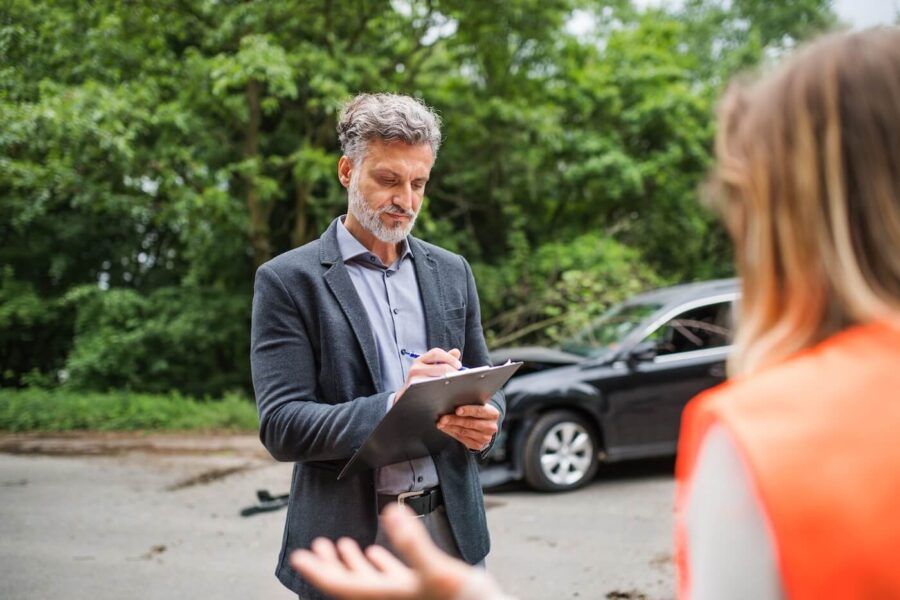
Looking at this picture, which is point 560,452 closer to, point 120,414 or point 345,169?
point 345,169

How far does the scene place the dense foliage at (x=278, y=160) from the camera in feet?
29.6

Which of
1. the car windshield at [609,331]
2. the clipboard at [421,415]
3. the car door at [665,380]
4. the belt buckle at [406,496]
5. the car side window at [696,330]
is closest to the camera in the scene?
the clipboard at [421,415]

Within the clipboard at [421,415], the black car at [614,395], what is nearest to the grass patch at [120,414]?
the black car at [614,395]

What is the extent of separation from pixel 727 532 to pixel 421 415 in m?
1.03

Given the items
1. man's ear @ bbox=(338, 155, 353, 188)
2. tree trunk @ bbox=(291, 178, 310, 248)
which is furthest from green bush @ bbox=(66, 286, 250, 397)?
man's ear @ bbox=(338, 155, 353, 188)

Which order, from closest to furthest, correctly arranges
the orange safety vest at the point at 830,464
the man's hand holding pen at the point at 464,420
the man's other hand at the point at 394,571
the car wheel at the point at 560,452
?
the orange safety vest at the point at 830,464 < the man's other hand at the point at 394,571 < the man's hand holding pen at the point at 464,420 < the car wheel at the point at 560,452

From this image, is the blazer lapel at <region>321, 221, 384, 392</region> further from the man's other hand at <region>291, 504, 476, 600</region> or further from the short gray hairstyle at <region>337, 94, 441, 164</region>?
the man's other hand at <region>291, 504, 476, 600</region>

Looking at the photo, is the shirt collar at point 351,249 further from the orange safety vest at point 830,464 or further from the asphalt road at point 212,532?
the asphalt road at point 212,532

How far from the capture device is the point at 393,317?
201 centimetres

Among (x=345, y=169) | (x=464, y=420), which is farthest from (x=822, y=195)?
(x=345, y=169)

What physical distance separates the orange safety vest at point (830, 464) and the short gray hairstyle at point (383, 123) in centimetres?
148

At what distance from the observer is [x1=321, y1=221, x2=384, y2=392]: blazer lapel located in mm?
1860

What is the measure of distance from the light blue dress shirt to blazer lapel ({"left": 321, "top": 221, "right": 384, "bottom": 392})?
35 mm

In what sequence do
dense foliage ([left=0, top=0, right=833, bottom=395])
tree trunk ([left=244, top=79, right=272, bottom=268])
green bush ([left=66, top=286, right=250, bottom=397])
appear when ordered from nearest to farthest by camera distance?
dense foliage ([left=0, top=0, right=833, bottom=395]), tree trunk ([left=244, top=79, right=272, bottom=268]), green bush ([left=66, top=286, right=250, bottom=397])
